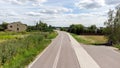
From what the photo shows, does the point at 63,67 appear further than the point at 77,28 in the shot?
No

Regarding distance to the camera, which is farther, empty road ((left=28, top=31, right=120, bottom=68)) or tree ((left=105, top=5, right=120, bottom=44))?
tree ((left=105, top=5, right=120, bottom=44))

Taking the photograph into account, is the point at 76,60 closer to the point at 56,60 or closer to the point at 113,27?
the point at 56,60

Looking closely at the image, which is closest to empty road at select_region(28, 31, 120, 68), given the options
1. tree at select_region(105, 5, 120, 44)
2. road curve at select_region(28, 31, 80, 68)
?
road curve at select_region(28, 31, 80, 68)

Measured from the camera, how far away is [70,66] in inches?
700

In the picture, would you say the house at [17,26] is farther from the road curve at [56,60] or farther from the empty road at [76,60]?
the road curve at [56,60]

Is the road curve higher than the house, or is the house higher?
the house

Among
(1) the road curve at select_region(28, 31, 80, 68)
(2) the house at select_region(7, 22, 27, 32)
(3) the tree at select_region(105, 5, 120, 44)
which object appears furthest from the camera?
(2) the house at select_region(7, 22, 27, 32)

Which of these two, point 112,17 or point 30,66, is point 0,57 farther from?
point 112,17

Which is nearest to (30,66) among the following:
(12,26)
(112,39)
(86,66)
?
(86,66)

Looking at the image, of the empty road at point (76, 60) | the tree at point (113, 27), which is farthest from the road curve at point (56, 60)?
the tree at point (113, 27)

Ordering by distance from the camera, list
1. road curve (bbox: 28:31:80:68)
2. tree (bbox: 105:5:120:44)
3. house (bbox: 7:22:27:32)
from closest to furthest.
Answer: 1. road curve (bbox: 28:31:80:68)
2. tree (bbox: 105:5:120:44)
3. house (bbox: 7:22:27:32)

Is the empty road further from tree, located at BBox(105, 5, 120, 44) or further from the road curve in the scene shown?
tree, located at BBox(105, 5, 120, 44)

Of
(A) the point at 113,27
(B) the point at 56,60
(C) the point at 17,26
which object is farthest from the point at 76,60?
(C) the point at 17,26

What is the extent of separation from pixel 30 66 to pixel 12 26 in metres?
120
